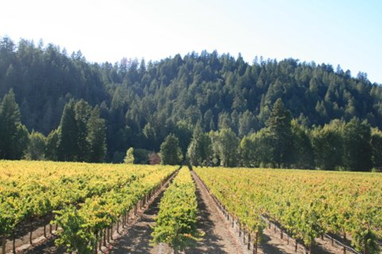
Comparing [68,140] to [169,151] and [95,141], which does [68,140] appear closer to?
[95,141]

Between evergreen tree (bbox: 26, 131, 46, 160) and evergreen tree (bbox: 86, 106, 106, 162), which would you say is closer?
evergreen tree (bbox: 86, 106, 106, 162)

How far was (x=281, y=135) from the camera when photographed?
277ft

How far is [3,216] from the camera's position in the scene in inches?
528

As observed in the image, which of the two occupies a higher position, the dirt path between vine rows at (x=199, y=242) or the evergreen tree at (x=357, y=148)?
the evergreen tree at (x=357, y=148)

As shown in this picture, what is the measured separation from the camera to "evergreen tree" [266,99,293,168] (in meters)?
83.8

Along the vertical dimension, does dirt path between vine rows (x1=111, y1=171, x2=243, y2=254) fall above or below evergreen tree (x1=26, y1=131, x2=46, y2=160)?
below

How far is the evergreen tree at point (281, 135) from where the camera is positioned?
3297 inches

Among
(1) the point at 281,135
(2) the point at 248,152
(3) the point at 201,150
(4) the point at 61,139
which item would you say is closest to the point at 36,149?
(4) the point at 61,139

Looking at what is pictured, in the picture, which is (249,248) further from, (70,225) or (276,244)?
(70,225)

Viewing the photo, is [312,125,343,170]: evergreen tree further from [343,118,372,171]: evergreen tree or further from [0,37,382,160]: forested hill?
[0,37,382,160]: forested hill

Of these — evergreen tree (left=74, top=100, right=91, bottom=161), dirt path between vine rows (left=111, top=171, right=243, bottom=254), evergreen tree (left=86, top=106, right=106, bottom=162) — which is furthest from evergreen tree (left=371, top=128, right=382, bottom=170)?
evergreen tree (left=74, top=100, right=91, bottom=161)

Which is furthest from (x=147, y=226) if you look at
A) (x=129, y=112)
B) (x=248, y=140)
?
(x=129, y=112)

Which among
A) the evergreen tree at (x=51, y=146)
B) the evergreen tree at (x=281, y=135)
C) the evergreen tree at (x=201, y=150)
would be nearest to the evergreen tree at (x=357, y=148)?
the evergreen tree at (x=281, y=135)

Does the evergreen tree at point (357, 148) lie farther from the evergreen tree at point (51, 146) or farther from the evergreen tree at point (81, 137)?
the evergreen tree at point (51, 146)
